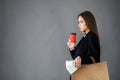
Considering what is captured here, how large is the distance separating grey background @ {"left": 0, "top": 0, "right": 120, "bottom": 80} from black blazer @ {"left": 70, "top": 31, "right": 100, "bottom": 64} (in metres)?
0.64

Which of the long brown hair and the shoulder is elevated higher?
the long brown hair

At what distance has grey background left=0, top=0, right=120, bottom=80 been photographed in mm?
1789

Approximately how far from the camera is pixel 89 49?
1141 millimetres

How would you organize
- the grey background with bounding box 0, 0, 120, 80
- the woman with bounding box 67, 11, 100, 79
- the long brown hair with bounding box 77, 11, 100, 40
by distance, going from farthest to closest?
the grey background with bounding box 0, 0, 120, 80 → the long brown hair with bounding box 77, 11, 100, 40 → the woman with bounding box 67, 11, 100, 79

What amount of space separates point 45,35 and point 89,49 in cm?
73

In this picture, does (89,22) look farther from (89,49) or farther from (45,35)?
(45,35)

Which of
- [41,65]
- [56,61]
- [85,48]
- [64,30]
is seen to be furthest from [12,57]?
[85,48]

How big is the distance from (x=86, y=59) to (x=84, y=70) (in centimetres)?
6

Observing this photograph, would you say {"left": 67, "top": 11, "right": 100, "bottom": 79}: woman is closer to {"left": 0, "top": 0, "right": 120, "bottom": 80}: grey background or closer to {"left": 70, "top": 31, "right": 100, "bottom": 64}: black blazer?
{"left": 70, "top": 31, "right": 100, "bottom": 64}: black blazer

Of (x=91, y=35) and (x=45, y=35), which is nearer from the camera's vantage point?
(x=91, y=35)

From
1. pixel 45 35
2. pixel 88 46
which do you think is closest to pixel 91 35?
pixel 88 46

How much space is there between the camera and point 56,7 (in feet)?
5.92

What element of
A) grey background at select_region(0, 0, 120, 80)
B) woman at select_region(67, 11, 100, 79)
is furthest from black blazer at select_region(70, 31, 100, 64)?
grey background at select_region(0, 0, 120, 80)

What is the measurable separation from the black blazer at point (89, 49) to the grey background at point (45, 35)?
64 cm
